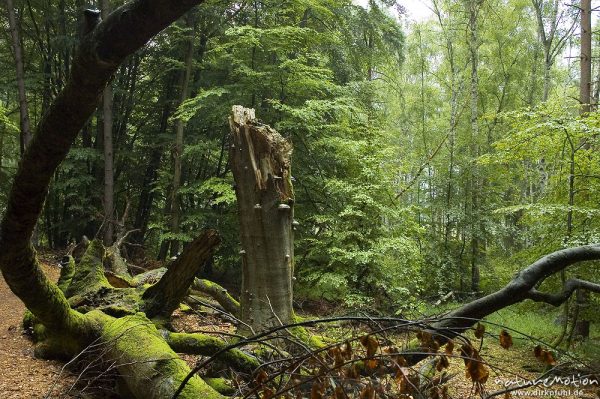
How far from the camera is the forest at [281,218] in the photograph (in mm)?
1878

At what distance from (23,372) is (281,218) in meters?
3.11

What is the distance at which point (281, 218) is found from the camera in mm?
5043

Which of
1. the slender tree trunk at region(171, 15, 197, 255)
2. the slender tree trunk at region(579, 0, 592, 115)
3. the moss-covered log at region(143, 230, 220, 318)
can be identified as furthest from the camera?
the slender tree trunk at region(171, 15, 197, 255)

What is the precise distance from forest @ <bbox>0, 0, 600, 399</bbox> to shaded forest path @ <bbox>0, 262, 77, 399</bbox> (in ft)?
0.12

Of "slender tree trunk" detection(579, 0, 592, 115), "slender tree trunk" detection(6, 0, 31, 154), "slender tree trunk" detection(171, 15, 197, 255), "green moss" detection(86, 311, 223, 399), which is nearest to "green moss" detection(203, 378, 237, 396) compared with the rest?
"green moss" detection(86, 311, 223, 399)

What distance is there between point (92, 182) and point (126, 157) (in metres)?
1.39

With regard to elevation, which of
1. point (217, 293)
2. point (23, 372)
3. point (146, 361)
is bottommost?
point (23, 372)

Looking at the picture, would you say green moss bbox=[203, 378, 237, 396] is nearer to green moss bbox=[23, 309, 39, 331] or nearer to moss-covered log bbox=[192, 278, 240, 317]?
moss-covered log bbox=[192, 278, 240, 317]

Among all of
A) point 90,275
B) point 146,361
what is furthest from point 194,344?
point 90,275

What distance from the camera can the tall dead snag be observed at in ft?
16.6

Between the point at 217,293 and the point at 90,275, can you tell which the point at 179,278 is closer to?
the point at 217,293

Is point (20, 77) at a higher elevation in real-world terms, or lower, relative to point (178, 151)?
higher

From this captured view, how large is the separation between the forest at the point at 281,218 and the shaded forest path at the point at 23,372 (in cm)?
4

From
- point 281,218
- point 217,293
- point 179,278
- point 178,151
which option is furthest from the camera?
point 178,151
